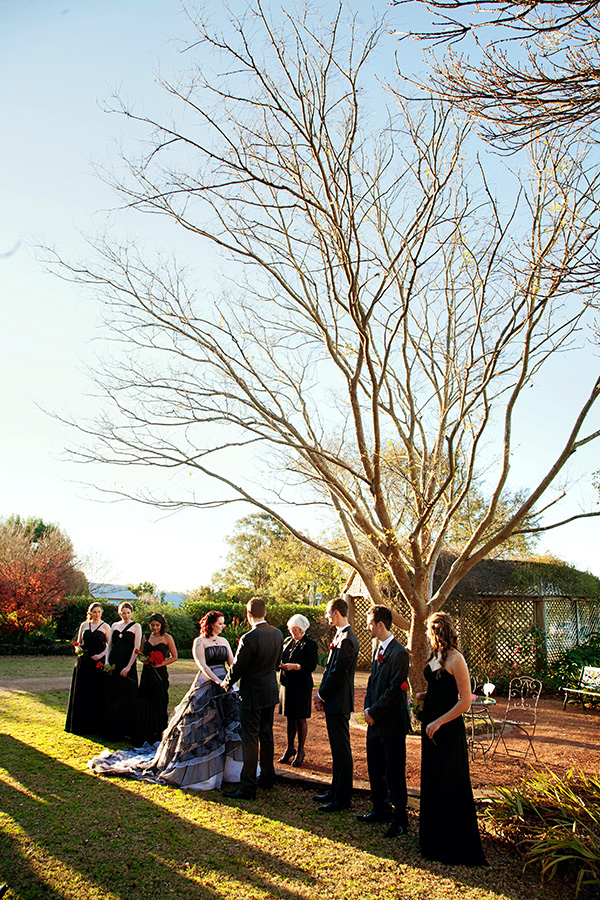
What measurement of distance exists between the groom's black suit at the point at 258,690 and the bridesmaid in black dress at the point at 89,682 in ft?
9.60

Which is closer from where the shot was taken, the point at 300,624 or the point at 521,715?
the point at 300,624

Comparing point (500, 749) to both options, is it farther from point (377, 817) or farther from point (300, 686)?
point (377, 817)

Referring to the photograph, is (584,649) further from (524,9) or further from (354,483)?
(524,9)

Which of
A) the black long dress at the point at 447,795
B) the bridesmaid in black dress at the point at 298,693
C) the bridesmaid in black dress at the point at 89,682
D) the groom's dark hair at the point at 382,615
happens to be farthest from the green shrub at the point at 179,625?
the black long dress at the point at 447,795

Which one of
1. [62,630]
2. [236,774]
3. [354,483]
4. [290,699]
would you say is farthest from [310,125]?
[62,630]

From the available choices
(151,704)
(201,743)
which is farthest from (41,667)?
(201,743)

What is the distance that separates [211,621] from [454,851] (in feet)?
10.4

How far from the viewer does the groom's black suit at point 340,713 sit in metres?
5.37

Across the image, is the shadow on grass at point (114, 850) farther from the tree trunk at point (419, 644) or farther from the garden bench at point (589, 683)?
the garden bench at point (589, 683)

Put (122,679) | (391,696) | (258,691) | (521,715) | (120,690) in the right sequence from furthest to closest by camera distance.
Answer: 1. (521,715)
2. (122,679)
3. (120,690)
4. (258,691)
5. (391,696)

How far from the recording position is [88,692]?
801cm

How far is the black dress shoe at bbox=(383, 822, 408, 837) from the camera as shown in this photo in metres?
4.71

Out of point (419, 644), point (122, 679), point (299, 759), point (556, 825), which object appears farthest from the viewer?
point (419, 644)

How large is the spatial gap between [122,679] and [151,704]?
70 cm
